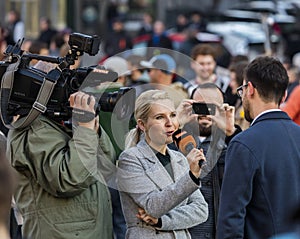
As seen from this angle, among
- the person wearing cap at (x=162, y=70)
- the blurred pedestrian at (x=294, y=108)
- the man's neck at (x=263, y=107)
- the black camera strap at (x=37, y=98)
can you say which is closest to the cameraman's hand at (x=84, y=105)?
the black camera strap at (x=37, y=98)

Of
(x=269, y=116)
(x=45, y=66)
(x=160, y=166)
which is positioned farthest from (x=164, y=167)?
(x=45, y=66)

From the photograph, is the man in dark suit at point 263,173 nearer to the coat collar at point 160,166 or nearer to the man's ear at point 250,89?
the man's ear at point 250,89

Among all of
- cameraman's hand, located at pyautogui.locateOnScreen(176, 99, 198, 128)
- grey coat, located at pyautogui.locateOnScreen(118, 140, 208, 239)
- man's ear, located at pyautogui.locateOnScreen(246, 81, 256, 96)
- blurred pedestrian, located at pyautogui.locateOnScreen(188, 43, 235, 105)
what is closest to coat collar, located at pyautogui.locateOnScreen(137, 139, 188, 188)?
grey coat, located at pyautogui.locateOnScreen(118, 140, 208, 239)

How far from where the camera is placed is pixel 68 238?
219 inches

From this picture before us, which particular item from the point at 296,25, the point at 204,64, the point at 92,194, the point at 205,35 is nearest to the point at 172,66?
the point at 204,64

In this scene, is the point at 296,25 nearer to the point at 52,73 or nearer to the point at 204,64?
the point at 204,64

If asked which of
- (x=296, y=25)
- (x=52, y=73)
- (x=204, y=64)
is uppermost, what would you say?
(x=52, y=73)

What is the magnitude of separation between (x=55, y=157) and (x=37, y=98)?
1.18ft

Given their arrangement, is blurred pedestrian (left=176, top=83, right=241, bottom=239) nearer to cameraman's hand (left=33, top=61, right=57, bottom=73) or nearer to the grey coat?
the grey coat

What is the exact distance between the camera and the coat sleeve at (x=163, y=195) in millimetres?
5301

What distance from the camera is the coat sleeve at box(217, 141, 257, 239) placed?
16.8ft

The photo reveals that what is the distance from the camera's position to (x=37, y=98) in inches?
213

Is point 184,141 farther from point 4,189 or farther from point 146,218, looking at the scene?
point 4,189

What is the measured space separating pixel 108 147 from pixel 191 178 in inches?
32.8
